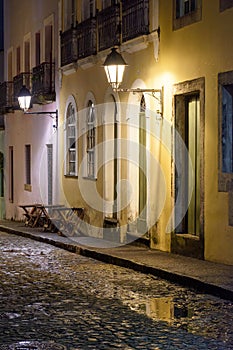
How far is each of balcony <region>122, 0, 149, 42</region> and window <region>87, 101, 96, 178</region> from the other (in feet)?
10.8

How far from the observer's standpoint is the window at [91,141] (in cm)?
2194

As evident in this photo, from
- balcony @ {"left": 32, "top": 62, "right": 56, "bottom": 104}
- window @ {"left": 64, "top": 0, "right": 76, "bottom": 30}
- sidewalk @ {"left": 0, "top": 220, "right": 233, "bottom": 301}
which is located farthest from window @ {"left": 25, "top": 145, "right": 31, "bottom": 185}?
sidewalk @ {"left": 0, "top": 220, "right": 233, "bottom": 301}

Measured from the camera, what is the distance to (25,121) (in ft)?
98.8

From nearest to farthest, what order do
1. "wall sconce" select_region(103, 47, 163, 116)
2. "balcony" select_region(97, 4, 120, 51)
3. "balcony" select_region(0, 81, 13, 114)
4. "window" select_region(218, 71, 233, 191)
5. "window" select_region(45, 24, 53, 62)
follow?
"window" select_region(218, 71, 233, 191), "wall sconce" select_region(103, 47, 163, 116), "balcony" select_region(97, 4, 120, 51), "window" select_region(45, 24, 53, 62), "balcony" select_region(0, 81, 13, 114)

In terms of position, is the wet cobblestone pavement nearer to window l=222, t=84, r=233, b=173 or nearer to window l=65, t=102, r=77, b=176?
window l=222, t=84, r=233, b=173

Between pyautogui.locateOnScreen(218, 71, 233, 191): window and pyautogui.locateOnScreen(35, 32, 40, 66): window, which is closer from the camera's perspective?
pyautogui.locateOnScreen(218, 71, 233, 191): window

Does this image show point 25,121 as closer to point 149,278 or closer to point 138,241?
point 138,241

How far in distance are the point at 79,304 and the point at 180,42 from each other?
6272mm

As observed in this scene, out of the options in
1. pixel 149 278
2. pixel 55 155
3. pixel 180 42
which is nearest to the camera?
pixel 149 278

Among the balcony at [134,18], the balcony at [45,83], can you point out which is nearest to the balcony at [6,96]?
the balcony at [45,83]

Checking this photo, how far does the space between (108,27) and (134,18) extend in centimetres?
Answer: 197

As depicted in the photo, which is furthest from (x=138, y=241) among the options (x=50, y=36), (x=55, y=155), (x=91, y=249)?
(x=50, y=36)

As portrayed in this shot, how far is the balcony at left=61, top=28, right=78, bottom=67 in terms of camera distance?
23078mm

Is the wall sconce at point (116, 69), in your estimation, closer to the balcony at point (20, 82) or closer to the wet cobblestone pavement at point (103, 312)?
the wet cobblestone pavement at point (103, 312)
